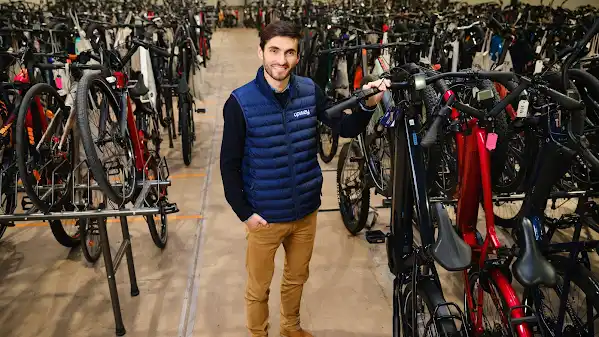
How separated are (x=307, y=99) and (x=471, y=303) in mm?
1060

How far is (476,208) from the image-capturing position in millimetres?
1904

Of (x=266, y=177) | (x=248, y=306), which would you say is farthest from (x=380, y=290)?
(x=266, y=177)

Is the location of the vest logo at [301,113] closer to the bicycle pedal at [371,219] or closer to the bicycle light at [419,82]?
the bicycle light at [419,82]

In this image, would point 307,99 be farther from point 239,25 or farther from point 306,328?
point 239,25

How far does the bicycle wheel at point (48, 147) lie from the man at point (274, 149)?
3.23ft

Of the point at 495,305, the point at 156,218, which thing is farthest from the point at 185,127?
the point at 495,305

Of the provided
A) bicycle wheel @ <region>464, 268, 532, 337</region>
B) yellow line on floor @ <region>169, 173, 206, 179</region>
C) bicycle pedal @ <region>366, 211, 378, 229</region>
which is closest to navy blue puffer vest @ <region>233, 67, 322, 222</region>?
bicycle wheel @ <region>464, 268, 532, 337</region>

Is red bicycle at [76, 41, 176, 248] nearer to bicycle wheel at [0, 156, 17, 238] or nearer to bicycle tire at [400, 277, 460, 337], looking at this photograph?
bicycle wheel at [0, 156, 17, 238]

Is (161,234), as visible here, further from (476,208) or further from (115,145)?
(476,208)

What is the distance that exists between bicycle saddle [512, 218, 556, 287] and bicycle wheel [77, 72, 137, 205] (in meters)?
1.66

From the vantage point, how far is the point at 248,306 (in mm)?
2229

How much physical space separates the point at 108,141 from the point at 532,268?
200 cm

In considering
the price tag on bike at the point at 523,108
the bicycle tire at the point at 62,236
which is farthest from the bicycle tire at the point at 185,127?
the price tag on bike at the point at 523,108

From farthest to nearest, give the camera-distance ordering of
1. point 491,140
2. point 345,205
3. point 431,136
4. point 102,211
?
1. point 345,205
2. point 102,211
3. point 491,140
4. point 431,136
